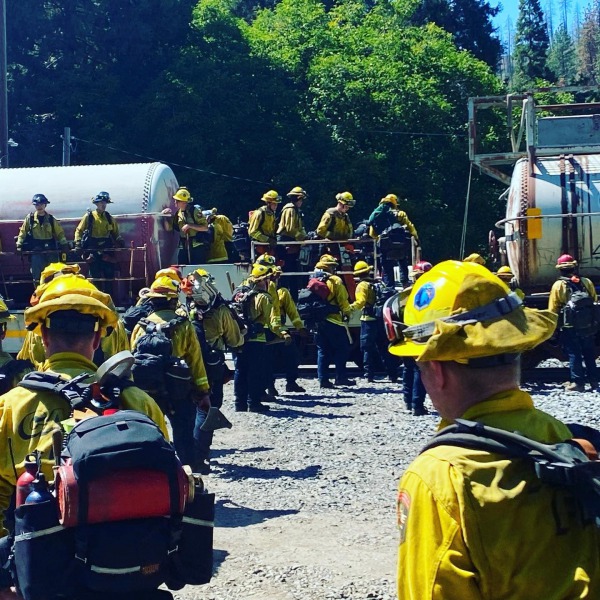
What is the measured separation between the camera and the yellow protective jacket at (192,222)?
719 inches

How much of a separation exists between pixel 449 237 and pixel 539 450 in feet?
102

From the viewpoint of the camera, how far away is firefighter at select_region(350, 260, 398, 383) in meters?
16.3

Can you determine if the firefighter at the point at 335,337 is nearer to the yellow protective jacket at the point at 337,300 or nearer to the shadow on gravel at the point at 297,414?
the yellow protective jacket at the point at 337,300

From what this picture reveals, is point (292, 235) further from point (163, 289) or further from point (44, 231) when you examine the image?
point (163, 289)

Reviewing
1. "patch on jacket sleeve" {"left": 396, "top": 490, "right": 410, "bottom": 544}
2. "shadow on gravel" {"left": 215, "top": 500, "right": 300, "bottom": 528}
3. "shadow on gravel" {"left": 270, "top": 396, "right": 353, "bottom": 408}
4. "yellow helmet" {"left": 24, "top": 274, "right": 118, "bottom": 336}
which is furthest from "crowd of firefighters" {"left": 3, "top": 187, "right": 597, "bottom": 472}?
"patch on jacket sleeve" {"left": 396, "top": 490, "right": 410, "bottom": 544}

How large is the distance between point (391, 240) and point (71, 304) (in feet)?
48.2

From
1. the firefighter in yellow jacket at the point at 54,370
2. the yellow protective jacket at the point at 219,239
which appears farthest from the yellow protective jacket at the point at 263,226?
the firefighter in yellow jacket at the point at 54,370

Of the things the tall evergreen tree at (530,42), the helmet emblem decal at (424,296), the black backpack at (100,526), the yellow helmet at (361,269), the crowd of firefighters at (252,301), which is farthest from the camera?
the tall evergreen tree at (530,42)

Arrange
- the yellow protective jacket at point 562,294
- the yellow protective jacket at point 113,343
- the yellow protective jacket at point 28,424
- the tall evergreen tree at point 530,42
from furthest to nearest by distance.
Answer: the tall evergreen tree at point 530,42 < the yellow protective jacket at point 562,294 < the yellow protective jacket at point 113,343 < the yellow protective jacket at point 28,424

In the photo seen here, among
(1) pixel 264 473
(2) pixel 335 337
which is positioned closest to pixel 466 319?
(1) pixel 264 473

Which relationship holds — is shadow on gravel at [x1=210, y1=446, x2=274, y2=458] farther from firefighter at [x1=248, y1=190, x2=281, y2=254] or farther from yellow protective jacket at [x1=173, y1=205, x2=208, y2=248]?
firefighter at [x1=248, y1=190, x2=281, y2=254]

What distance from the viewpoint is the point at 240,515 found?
8.54 meters

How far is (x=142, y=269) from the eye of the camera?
17781mm

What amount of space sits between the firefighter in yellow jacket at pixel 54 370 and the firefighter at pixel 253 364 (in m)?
9.58
